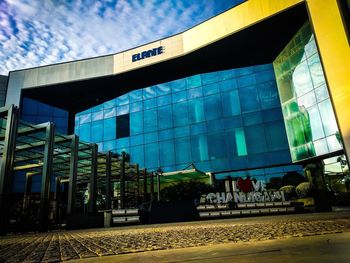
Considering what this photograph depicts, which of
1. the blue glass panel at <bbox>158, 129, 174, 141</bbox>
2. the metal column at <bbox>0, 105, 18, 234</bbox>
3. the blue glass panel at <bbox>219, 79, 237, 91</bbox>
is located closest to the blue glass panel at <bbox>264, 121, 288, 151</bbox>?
the blue glass panel at <bbox>219, 79, 237, 91</bbox>

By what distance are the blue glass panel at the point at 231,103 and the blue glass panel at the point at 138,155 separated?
433 inches

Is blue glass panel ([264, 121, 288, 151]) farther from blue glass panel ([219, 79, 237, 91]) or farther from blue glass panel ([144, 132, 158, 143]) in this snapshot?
blue glass panel ([144, 132, 158, 143])

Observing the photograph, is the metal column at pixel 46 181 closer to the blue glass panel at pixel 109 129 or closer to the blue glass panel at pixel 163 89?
the blue glass panel at pixel 109 129

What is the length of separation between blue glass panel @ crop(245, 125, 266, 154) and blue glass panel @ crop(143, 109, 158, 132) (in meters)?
11.2

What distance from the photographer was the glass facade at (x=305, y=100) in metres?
23.3

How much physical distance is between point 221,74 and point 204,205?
59.5 feet

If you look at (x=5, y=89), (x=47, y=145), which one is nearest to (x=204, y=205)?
(x=47, y=145)

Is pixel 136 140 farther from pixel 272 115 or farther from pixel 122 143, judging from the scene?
pixel 272 115

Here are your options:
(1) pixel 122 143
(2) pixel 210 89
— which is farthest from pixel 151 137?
(2) pixel 210 89

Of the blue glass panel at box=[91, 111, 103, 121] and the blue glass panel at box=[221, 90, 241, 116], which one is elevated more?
the blue glass panel at box=[91, 111, 103, 121]

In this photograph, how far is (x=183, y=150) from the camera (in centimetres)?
3073

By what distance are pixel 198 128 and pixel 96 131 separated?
14565mm

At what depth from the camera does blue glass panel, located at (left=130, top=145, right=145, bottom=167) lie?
32344 mm

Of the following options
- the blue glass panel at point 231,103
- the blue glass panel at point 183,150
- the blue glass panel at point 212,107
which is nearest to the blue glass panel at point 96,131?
the blue glass panel at point 183,150
